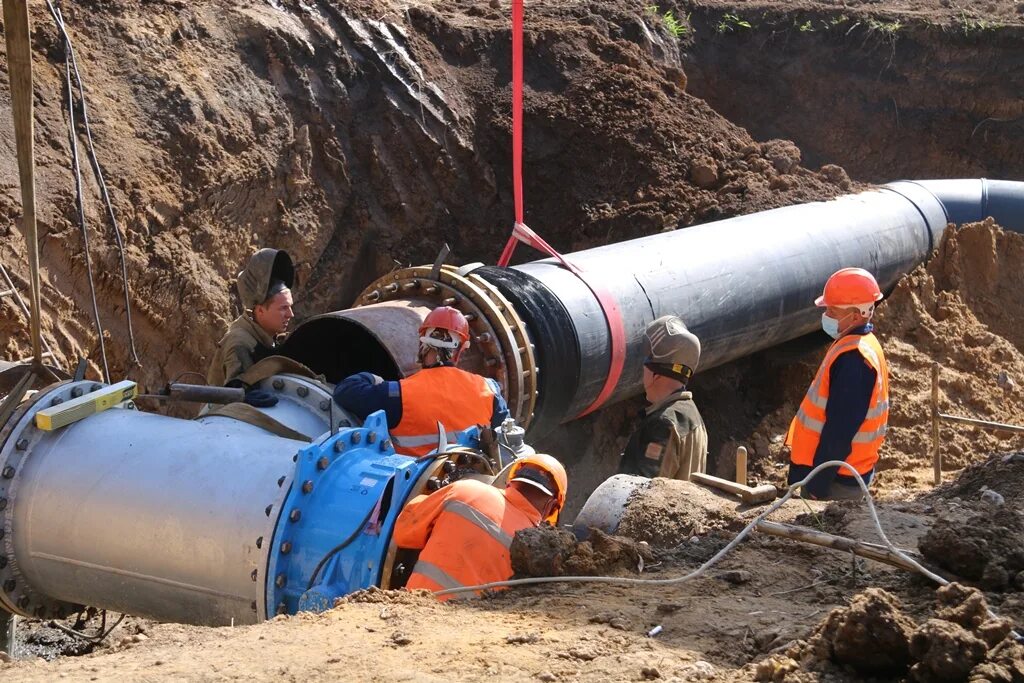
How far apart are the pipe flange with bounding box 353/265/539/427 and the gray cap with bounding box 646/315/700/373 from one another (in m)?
0.82

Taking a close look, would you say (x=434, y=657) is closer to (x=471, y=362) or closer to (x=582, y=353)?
(x=471, y=362)

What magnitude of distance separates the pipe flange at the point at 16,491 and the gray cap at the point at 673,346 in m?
2.50

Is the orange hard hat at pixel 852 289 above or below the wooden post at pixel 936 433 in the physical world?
above

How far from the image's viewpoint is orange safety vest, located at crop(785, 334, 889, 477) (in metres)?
5.30

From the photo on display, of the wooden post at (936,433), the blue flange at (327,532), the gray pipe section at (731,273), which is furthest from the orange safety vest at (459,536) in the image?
the wooden post at (936,433)

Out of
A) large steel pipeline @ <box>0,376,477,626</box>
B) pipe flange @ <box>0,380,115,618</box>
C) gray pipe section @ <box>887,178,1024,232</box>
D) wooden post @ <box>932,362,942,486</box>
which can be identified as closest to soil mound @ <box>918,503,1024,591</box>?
large steel pipeline @ <box>0,376,477,626</box>

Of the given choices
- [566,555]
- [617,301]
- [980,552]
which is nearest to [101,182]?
[617,301]

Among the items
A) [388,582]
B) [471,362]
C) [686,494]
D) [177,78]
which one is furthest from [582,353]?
[177,78]

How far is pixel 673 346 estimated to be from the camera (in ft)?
16.8

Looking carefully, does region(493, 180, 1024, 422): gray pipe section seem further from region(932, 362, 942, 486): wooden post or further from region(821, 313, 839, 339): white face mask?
region(821, 313, 839, 339): white face mask

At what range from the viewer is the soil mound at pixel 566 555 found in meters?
3.41

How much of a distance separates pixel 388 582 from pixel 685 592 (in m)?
0.94

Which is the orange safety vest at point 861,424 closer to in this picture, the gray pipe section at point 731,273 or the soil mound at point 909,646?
the gray pipe section at point 731,273

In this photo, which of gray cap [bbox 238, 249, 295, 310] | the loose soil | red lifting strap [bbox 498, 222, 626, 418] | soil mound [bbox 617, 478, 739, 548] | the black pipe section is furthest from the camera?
the loose soil
